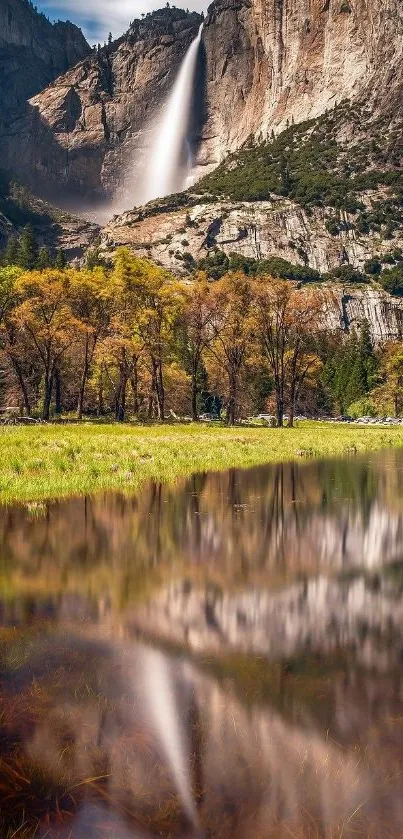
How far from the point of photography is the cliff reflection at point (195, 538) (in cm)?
886

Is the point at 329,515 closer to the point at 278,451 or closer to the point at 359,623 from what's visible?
the point at 359,623

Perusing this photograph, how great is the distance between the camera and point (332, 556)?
10430 mm

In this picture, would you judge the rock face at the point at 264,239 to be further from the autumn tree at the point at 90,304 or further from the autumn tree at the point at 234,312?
the autumn tree at the point at 90,304

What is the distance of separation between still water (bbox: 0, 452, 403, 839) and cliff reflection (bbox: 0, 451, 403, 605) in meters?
0.07

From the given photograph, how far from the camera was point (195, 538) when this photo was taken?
1158cm

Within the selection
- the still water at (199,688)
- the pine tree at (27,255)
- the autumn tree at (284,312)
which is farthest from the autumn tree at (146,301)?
the pine tree at (27,255)

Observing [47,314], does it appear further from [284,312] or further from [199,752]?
[199,752]

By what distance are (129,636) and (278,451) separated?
2807cm

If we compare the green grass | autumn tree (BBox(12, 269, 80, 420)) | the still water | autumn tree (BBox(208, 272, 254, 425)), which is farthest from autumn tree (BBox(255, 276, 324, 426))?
the still water

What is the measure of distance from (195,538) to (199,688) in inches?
248

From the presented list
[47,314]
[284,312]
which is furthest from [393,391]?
[47,314]

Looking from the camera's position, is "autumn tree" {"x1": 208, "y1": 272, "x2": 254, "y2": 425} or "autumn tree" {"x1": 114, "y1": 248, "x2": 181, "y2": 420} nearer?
"autumn tree" {"x1": 114, "y1": 248, "x2": 181, "y2": 420}

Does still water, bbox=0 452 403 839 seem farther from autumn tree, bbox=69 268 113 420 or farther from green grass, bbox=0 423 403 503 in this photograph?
autumn tree, bbox=69 268 113 420

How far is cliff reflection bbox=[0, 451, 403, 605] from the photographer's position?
8861mm
